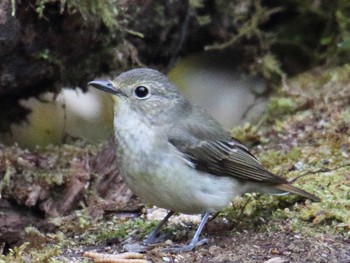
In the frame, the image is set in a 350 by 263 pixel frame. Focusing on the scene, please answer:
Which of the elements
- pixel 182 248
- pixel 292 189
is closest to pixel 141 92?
pixel 182 248

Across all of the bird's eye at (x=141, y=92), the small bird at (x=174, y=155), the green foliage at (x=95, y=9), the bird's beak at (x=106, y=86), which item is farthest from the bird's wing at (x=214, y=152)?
the green foliage at (x=95, y=9)

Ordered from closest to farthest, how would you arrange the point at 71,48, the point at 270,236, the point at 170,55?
1. the point at 270,236
2. the point at 71,48
3. the point at 170,55

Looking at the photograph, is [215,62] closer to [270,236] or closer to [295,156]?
[295,156]

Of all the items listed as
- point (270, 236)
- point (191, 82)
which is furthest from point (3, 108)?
point (270, 236)

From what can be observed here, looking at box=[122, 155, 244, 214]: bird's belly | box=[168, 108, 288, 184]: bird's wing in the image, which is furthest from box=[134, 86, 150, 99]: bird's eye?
box=[122, 155, 244, 214]: bird's belly

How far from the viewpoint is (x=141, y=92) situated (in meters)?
4.82

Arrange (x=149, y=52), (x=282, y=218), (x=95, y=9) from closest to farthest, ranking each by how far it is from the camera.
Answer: (x=282, y=218) < (x=95, y=9) < (x=149, y=52)

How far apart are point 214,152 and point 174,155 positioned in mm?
362

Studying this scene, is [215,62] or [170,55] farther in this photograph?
[215,62]

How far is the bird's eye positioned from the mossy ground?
87 centimetres

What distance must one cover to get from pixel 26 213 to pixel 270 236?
5.81ft

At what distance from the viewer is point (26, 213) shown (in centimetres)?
555

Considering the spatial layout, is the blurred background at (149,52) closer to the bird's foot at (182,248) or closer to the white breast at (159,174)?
the white breast at (159,174)

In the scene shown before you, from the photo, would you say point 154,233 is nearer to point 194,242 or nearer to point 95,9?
point 194,242
